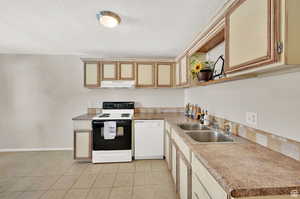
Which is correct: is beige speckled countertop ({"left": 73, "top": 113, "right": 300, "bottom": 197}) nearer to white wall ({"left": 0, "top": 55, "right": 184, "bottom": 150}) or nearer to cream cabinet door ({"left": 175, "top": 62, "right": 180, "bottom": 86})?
cream cabinet door ({"left": 175, "top": 62, "right": 180, "bottom": 86})

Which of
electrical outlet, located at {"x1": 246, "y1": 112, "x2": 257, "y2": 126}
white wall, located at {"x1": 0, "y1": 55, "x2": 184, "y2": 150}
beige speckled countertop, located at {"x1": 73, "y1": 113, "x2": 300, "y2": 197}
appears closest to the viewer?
beige speckled countertop, located at {"x1": 73, "y1": 113, "x2": 300, "y2": 197}

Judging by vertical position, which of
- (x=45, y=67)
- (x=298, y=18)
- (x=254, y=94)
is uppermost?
(x=45, y=67)

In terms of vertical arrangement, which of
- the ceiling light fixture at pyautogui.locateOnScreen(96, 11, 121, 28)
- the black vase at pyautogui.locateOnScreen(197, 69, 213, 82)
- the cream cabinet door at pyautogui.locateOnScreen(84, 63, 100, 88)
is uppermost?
the ceiling light fixture at pyautogui.locateOnScreen(96, 11, 121, 28)

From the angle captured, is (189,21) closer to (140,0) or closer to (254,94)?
(140,0)

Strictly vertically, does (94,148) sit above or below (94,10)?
below

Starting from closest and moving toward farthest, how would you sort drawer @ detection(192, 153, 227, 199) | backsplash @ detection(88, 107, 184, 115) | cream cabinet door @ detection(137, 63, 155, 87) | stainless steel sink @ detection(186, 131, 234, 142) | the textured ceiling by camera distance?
drawer @ detection(192, 153, 227, 199) < the textured ceiling < stainless steel sink @ detection(186, 131, 234, 142) < cream cabinet door @ detection(137, 63, 155, 87) < backsplash @ detection(88, 107, 184, 115)

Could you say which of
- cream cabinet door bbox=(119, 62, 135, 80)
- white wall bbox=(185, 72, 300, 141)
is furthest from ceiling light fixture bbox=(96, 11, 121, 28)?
white wall bbox=(185, 72, 300, 141)

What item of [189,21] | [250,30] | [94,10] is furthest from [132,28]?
[250,30]

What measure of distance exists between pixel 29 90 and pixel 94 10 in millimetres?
2844

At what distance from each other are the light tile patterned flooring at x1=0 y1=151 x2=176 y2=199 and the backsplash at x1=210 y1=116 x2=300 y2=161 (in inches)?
46.2

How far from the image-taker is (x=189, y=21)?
1.85 metres

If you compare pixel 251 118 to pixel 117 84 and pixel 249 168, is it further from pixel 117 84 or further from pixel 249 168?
pixel 117 84

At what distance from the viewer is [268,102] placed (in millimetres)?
1212

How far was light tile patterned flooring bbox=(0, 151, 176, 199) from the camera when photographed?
6.30ft
